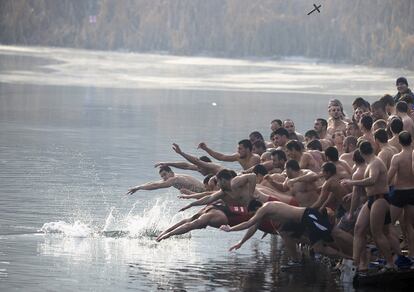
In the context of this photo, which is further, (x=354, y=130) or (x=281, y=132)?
(x=281, y=132)

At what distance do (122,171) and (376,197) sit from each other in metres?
12.8

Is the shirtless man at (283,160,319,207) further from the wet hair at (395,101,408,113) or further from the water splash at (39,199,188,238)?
the water splash at (39,199,188,238)

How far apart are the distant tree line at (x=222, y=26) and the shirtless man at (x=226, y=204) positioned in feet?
267

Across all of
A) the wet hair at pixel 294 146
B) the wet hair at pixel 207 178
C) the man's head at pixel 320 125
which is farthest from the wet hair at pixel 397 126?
the man's head at pixel 320 125

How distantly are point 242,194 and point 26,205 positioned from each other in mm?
5986

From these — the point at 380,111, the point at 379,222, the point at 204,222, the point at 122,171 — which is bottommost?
the point at 122,171

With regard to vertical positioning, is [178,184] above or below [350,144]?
below

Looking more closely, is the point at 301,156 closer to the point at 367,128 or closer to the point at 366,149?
the point at 367,128

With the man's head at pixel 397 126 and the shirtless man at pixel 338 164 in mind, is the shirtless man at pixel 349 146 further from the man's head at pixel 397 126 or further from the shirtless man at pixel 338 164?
the man's head at pixel 397 126

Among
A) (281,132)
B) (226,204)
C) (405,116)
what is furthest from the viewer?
(281,132)

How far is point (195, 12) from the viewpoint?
127188 mm

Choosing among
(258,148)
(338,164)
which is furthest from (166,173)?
(338,164)

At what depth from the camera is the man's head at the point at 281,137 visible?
19.8 m

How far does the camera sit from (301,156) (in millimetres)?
18203
